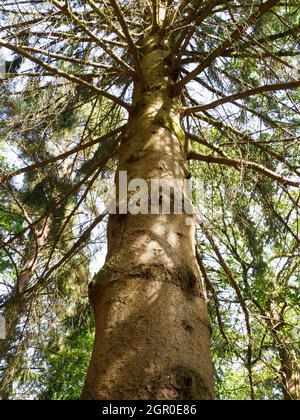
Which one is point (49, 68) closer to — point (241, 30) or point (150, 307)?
point (241, 30)

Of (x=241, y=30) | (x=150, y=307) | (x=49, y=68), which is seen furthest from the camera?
(x=49, y=68)

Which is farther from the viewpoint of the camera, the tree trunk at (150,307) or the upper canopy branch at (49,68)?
the upper canopy branch at (49,68)

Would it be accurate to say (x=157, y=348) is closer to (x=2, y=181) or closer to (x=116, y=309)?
(x=116, y=309)

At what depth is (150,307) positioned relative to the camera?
1345mm

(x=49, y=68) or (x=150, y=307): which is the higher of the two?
(x=49, y=68)

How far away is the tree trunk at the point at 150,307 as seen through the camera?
3.79 feet

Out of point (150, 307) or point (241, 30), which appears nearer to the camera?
point (150, 307)

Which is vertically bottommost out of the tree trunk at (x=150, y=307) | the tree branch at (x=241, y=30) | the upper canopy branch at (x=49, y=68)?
the tree trunk at (x=150, y=307)

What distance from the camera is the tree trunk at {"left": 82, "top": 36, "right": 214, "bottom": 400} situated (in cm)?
Result: 116

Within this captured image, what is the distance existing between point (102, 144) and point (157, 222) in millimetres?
2317

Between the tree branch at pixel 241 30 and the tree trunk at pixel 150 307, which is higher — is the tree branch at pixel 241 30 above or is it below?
above

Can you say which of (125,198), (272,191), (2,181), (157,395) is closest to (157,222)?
(125,198)

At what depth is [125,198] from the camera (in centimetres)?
183

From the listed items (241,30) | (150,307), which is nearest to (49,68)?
(241,30)
